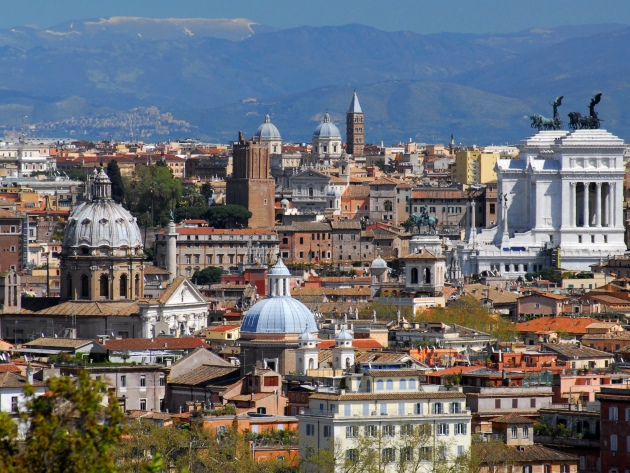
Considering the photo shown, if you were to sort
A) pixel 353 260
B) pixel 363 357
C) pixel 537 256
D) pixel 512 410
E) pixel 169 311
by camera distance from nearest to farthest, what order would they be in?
pixel 512 410
pixel 363 357
pixel 169 311
pixel 537 256
pixel 353 260

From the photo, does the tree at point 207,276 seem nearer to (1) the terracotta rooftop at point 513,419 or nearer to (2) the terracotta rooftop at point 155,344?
(2) the terracotta rooftop at point 155,344

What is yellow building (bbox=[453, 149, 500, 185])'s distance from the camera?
626ft

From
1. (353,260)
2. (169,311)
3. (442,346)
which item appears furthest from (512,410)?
(353,260)

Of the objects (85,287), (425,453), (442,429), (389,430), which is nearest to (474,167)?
(85,287)

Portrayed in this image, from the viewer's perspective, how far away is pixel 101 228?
9194 cm

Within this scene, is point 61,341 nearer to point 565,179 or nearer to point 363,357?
point 363,357

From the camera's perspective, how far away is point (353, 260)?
444 feet

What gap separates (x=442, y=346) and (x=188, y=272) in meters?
55.0

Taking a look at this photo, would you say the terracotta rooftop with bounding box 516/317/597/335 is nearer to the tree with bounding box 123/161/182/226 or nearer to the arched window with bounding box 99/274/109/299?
the arched window with bounding box 99/274/109/299

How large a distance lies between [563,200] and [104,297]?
46.7 m

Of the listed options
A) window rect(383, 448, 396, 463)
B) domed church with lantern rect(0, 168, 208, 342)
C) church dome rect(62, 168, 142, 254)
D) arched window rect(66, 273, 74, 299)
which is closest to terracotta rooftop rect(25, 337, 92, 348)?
domed church with lantern rect(0, 168, 208, 342)

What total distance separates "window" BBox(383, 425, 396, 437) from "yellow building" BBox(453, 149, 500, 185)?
14246cm

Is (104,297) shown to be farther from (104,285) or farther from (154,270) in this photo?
(154,270)

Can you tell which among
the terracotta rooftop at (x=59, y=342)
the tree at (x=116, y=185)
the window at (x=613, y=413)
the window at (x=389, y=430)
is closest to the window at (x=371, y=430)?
the window at (x=389, y=430)
